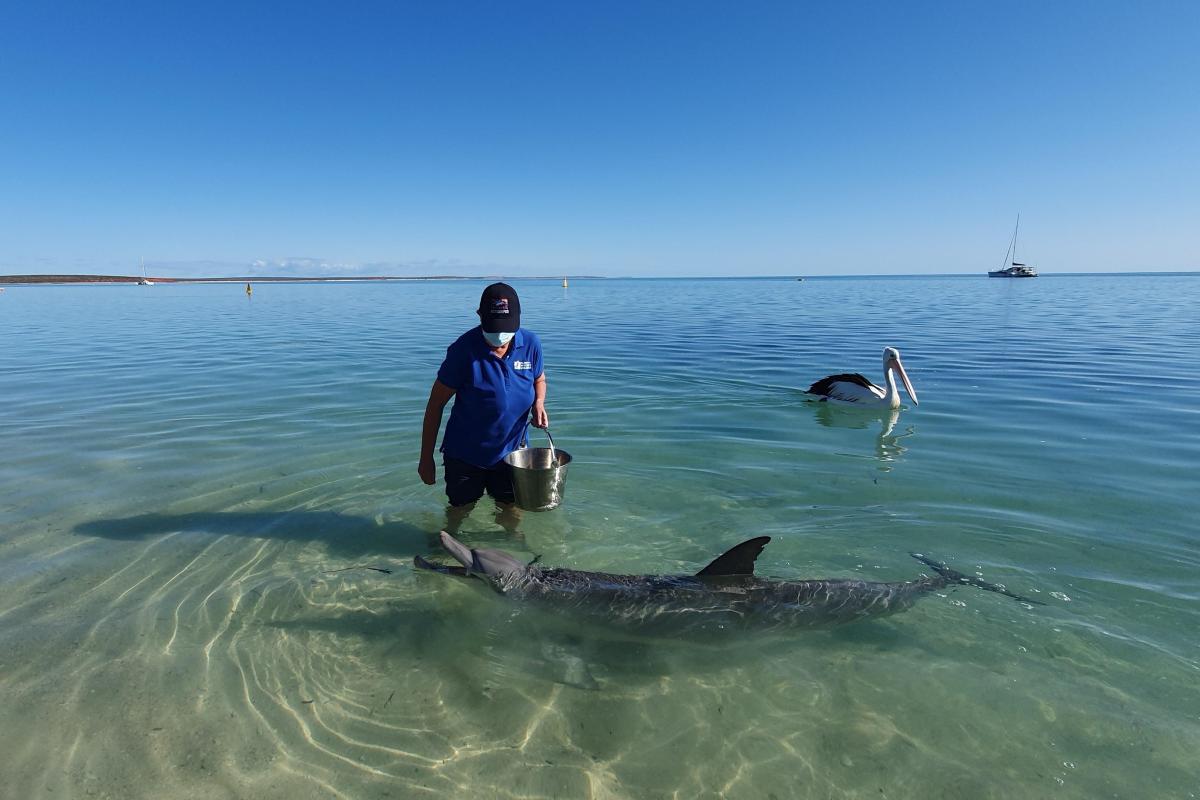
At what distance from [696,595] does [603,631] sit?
2.41ft

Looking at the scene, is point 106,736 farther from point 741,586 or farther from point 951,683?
point 951,683

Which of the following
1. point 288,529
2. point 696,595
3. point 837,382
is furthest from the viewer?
point 837,382

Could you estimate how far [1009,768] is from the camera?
3.24 meters

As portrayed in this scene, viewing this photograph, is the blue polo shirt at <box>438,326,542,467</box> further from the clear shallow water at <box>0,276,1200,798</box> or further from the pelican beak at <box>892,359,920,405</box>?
the pelican beak at <box>892,359,920,405</box>

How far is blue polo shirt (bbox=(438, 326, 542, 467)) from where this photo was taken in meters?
5.01

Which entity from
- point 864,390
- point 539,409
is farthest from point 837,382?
point 539,409

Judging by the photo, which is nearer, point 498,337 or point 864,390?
point 498,337

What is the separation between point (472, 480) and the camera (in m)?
5.52

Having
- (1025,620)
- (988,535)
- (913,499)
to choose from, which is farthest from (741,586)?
(913,499)

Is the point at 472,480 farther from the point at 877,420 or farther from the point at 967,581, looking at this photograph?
the point at 877,420

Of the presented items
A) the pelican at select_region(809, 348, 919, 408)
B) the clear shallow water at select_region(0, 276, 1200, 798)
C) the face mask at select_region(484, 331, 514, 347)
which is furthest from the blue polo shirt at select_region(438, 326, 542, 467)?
the pelican at select_region(809, 348, 919, 408)

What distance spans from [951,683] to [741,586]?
1.45 metres

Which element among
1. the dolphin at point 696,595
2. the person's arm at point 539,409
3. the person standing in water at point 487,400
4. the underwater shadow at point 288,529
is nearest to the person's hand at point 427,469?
the person standing in water at point 487,400

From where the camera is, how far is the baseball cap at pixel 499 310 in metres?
4.75
